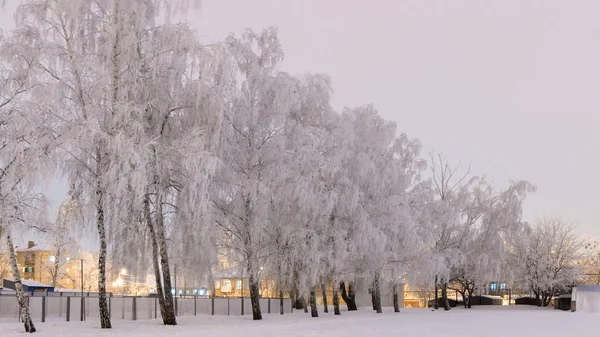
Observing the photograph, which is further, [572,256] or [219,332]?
[572,256]

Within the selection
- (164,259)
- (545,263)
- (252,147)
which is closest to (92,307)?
(164,259)

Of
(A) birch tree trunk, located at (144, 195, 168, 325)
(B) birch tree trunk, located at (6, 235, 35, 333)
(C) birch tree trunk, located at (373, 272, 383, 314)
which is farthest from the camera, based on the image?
(C) birch tree trunk, located at (373, 272, 383, 314)

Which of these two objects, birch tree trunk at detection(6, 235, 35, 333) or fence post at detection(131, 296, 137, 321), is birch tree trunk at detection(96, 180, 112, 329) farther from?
fence post at detection(131, 296, 137, 321)

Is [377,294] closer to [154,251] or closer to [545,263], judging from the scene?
[154,251]

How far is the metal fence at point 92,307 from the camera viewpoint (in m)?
25.2

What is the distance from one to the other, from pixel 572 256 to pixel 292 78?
36.9 m

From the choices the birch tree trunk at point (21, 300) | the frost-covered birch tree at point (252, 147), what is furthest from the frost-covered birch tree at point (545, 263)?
the birch tree trunk at point (21, 300)

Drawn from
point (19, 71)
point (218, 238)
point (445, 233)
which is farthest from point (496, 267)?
A: point (19, 71)

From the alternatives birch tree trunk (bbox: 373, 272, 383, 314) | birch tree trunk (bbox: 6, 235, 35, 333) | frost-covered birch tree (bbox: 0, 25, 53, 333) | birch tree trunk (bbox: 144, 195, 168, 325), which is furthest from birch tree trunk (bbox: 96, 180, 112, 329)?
birch tree trunk (bbox: 373, 272, 383, 314)

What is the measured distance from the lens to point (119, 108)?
2077 centimetres

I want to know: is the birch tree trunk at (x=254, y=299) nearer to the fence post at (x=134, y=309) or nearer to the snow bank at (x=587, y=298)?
the fence post at (x=134, y=309)

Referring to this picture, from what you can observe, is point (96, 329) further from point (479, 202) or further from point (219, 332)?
point (479, 202)

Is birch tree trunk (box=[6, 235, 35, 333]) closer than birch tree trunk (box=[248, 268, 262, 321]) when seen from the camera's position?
Yes

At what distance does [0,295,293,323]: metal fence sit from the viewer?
25.2m
